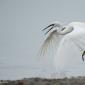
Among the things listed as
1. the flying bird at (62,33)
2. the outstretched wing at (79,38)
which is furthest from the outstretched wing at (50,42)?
the outstretched wing at (79,38)

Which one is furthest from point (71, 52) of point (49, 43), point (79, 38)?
point (49, 43)

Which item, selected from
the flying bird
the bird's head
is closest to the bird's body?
the flying bird

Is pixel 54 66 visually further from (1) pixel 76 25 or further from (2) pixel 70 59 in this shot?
(1) pixel 76 25

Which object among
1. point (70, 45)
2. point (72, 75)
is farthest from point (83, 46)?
point (72, 75)

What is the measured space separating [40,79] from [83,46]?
7.26 feet

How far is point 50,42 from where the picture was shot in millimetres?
14656

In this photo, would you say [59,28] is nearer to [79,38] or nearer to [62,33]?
[62,33]

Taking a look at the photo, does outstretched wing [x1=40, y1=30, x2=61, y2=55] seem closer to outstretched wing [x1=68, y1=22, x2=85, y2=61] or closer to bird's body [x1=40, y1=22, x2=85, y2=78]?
bird's body [x1=40, y1=22, x2=85, y2=78]

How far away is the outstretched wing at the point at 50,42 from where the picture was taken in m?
14.5

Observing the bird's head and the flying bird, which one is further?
the bird's head

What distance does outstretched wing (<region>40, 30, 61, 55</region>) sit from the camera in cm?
1448

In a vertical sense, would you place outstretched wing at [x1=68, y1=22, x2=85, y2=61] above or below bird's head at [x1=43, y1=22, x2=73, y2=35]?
below

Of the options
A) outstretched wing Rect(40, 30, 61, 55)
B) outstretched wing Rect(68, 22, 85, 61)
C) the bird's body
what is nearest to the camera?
the bird's body

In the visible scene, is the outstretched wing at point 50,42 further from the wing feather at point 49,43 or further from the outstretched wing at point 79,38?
the outstretched wing at point 79,38
